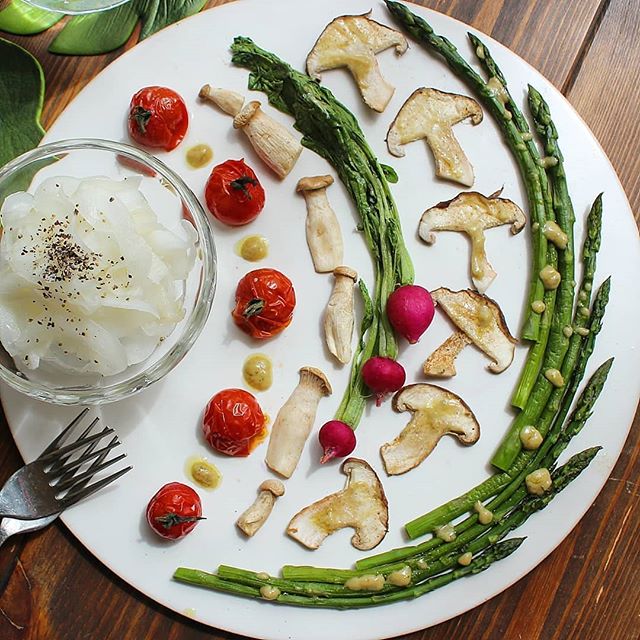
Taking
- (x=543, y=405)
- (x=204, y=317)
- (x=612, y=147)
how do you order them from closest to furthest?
(x=204, y=317) → (x=543, y=405) → (x=612, y=147)

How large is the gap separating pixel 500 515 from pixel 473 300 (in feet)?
2.28

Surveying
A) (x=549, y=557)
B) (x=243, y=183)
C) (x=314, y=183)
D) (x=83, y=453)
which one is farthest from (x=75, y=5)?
(x=549, y=557)

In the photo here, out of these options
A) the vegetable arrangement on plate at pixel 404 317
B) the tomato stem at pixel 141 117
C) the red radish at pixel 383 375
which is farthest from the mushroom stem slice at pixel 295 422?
the tomato stem at pixel 141 117

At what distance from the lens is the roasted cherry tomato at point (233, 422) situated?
266 cm

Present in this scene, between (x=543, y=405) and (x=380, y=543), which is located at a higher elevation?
(x=543, y=405)

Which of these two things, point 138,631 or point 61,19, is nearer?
point 138,631

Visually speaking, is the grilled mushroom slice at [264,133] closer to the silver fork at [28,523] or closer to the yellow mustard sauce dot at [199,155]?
the yellow mustard sauce dot at [199,155]

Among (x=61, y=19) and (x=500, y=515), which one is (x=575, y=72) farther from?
(x=61, y=19)

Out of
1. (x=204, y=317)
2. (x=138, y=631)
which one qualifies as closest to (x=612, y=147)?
(x=204, y=317)

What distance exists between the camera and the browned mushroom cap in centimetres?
282

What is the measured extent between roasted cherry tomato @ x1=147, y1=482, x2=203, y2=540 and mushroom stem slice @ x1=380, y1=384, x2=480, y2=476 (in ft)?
2.03

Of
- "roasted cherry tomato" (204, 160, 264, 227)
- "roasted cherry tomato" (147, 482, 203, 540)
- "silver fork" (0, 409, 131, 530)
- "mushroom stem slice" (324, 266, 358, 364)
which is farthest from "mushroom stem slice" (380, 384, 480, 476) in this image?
"silver fork" (0, 409, 131, 530)

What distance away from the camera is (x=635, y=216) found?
2984mm

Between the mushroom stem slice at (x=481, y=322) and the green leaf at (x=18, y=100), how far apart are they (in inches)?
56.6
